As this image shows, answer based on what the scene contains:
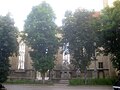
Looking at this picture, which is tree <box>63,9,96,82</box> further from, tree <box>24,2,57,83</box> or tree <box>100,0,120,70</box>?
tree <box>24,2,57,83</box>

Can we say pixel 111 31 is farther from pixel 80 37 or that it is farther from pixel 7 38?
pixel 7 38

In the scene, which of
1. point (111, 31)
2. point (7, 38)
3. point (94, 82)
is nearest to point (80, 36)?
point (111, 31)

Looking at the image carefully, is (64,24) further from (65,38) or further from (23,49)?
(23,49)

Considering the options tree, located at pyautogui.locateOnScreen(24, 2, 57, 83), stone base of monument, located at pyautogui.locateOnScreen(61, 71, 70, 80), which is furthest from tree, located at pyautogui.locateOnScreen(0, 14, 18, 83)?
stone base of monument, located at pyautogui.locateOnScreen(61, 71, 70, 80)

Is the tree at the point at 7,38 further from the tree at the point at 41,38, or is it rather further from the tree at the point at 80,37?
the tree at the point at 80,37

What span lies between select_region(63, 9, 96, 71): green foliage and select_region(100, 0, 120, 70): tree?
1964 millimetres

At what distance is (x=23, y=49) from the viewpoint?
199ft

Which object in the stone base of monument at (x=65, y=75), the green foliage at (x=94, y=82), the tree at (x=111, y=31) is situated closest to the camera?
the tree at (x=111, y=31)

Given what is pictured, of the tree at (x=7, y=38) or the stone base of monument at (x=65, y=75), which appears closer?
the tree at (x=7, y=38)

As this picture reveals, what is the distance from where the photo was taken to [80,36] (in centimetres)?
4078

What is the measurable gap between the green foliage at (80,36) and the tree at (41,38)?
2.69 metres

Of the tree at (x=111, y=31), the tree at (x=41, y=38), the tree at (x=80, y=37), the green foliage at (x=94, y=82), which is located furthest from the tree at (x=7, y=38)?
the tree at (x=111, y=31)

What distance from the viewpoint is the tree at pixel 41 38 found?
1654 inches

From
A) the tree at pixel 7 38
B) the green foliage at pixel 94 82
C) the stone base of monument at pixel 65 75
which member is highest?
the tree at pixel 7 38
